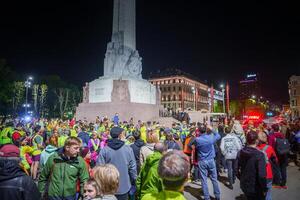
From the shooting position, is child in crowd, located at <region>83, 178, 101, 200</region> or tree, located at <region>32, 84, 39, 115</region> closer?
child in crowd, located at <region>83, 178, 101, 200</region>

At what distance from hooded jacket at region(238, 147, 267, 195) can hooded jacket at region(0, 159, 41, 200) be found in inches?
149

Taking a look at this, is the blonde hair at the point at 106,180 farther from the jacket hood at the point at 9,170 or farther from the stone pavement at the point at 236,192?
the stone pavement at the point at 236,192

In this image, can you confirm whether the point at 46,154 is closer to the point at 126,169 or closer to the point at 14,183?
the point at 126,169

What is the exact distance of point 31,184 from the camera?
322cm

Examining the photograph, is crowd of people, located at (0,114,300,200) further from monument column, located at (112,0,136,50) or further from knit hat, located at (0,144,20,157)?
monument column, located at (112,0,136,50)

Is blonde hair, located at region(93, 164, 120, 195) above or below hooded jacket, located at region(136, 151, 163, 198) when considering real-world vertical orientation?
above

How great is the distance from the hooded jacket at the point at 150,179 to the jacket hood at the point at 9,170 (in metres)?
1.94

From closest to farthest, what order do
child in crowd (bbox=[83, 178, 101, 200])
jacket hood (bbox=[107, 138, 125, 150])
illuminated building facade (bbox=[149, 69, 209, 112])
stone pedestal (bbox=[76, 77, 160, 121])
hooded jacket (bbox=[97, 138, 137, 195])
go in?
child in crowd (bbox=[83, 178, 101, 200]) → hooded jacket (bbox=[97, 138, 137, 195]) → jacket hood (bbox=[107, 138, 125, 150]) → stone pedestal (bbox=[76, 77, 160, 121]) → illuminated building facade (bbox=[149, 69, 209, 112])

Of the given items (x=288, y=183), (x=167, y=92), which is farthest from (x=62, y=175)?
(x=167, y=92)

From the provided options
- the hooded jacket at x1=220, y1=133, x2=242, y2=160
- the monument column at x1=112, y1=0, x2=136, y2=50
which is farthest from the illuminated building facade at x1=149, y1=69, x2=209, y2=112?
the hooded jacket at x1=220, y1=133, x2=242, y2=160

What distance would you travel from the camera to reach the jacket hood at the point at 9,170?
3.13 metres

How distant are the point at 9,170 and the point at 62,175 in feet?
3.55

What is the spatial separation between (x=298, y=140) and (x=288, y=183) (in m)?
3.30

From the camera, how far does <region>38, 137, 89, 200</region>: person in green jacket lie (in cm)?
411
